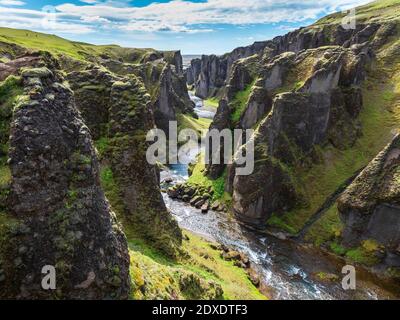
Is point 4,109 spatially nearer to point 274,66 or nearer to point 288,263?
point 288,263

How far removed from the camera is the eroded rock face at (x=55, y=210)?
50.6 ft

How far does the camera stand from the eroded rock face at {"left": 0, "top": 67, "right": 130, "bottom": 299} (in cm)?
1541

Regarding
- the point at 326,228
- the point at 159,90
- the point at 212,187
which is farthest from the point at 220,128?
the point at 159,90

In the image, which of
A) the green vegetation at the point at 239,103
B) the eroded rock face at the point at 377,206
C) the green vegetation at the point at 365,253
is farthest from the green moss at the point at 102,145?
the green vegetation at the point at 239,103

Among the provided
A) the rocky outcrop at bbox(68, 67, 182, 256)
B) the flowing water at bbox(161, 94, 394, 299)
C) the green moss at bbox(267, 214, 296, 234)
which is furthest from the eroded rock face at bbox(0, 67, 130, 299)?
the green moss at bbox(267, 214, 296, 234)

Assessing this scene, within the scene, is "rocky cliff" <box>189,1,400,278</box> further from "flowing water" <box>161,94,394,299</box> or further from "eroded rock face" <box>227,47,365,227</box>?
"flowing water" <box>161,94,394,299</box>

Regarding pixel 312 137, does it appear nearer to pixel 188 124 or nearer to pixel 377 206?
pixel 377 206

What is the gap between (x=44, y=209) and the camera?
16062mm

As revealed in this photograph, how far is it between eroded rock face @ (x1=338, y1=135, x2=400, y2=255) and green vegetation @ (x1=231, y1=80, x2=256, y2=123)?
3065 cm

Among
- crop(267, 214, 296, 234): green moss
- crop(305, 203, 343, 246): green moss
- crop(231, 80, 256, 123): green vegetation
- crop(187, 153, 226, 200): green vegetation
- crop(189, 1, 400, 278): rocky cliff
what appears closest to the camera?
crop(305, 203, 343, 246): green moss

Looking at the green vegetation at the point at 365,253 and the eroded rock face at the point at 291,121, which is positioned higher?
the eroded rock face at the point at 291,121

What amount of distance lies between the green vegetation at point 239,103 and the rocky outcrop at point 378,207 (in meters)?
30.6

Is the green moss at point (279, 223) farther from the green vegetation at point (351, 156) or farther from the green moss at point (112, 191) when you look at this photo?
the green moss at point (112, 191)

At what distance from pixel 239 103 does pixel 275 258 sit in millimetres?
39242
